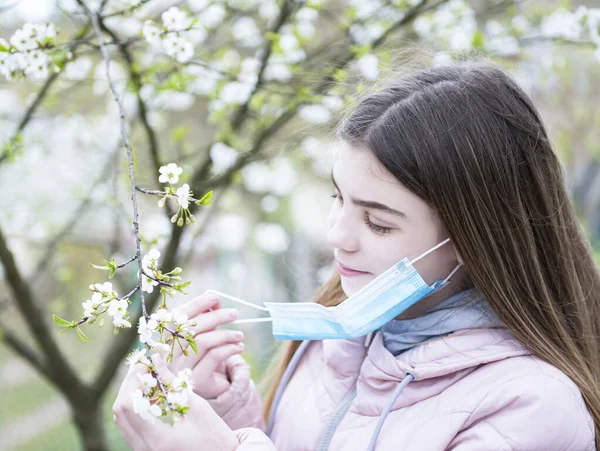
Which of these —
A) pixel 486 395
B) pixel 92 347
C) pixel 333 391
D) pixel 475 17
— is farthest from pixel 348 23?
pixel 92 347

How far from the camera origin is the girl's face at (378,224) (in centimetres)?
150

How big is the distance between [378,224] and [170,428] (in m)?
0.64

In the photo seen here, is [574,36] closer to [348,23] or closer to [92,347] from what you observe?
[348,23]

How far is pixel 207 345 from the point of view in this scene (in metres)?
1.68

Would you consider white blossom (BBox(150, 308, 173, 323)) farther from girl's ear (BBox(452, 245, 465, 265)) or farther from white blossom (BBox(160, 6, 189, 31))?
white blossom (BBox(160, 6, 189, 31))

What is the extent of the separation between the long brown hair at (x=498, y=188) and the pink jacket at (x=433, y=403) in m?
0.08

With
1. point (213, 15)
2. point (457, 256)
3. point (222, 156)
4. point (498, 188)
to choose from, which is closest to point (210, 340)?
point (457, 256)

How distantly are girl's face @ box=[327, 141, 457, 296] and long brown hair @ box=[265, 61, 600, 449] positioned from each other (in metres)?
0.03

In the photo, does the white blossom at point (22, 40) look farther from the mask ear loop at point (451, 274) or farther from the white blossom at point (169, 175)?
the mask ear loop at point (451, 274)

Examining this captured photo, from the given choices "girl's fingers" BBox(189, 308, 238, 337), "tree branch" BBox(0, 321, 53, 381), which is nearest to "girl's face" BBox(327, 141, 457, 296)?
"girl's fingers" BBox(189, 308, 238, 337)

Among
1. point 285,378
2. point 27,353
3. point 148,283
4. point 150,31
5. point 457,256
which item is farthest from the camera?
point 27,353

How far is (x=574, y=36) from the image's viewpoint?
2.68 meters

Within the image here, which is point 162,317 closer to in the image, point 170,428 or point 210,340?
point 170,428

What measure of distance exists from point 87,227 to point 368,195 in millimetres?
3281
